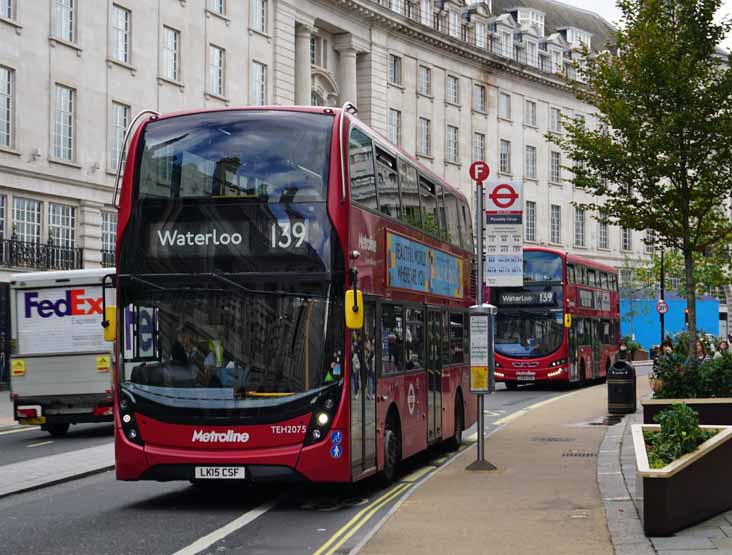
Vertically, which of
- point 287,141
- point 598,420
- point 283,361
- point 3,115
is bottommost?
point 598,420

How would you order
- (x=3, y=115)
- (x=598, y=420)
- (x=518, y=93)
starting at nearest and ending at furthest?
1. (x=598, y=420)
2. (x=3, y=115)
3. (x=518, y=93)

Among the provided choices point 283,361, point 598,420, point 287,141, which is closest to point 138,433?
point 283,361

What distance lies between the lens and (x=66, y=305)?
71.2 ft

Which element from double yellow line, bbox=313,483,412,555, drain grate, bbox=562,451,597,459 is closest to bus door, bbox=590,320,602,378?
drain grate, bbox=562,451,597,459

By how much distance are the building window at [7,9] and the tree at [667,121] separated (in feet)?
67.1

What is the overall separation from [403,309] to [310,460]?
10.9 feet

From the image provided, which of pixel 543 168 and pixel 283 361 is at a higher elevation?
pixel 543 168

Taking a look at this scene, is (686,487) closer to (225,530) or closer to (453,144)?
(225,530)

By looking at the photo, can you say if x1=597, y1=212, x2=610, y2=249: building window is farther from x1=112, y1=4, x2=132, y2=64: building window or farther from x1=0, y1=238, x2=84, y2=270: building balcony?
x1=0, y1=238, x2=84, y2=270: building balcony

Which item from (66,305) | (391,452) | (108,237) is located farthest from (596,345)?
(391,452)

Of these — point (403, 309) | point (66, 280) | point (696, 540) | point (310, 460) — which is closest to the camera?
point (696, 540)

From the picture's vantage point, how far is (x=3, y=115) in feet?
122

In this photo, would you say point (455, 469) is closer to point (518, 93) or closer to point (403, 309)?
point (403, 309)

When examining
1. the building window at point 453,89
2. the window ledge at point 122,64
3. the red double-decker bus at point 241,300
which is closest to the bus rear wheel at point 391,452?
the red double-decker bus at point 241,300
